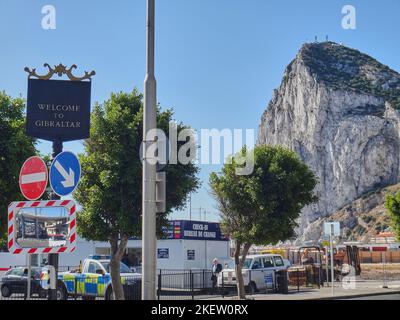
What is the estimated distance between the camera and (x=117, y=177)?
1891cm

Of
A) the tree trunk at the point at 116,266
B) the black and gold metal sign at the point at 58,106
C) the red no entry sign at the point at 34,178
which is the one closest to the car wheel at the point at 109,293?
the tree trunk at the point at 116,266

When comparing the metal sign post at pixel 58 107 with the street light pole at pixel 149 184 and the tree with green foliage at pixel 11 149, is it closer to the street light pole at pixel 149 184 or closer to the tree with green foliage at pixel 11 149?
the street light pole at pixel 149 184

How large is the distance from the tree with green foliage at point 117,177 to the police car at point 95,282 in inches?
109

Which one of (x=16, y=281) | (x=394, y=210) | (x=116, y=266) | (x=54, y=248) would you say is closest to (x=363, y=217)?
(x=394, y=210)

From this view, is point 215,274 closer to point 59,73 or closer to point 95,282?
point 95,282

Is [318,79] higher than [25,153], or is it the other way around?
[318,79]

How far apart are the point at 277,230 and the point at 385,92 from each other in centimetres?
16912

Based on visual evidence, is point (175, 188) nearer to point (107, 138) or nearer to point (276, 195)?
point (107, 138)

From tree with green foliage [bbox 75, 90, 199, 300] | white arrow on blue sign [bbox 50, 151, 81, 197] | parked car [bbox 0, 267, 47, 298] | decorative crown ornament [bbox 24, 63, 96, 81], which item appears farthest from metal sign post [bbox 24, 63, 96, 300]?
parked car [bbox 0, 267, 47, 298]

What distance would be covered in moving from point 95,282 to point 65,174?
1406cm

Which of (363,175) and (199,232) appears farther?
(363,175)

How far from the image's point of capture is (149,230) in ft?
40.7

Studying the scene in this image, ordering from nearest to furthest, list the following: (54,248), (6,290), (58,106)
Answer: (54,248) < (58,106) < (6,290)

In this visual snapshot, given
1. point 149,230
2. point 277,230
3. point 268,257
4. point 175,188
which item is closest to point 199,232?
point 268,257
